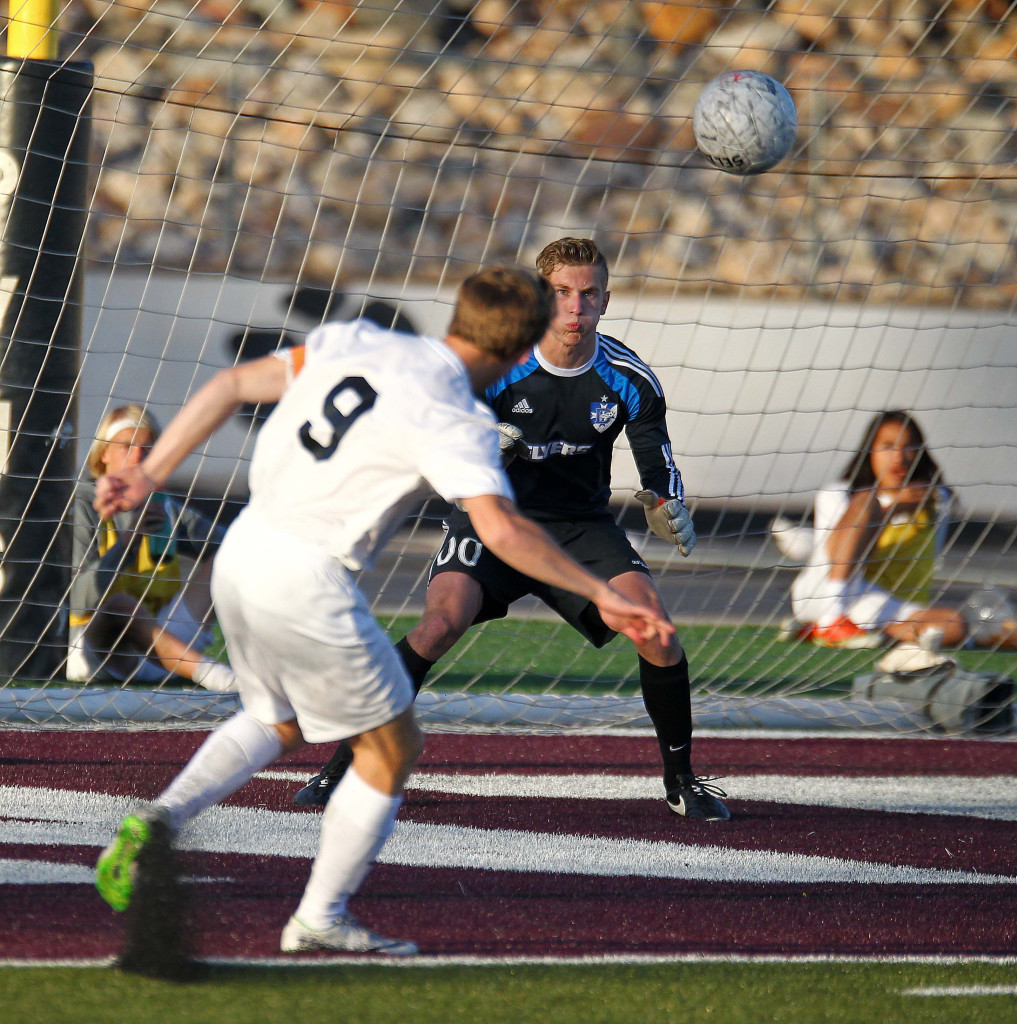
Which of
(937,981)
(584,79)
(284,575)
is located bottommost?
(937,981)

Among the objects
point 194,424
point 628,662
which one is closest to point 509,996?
point 194,424

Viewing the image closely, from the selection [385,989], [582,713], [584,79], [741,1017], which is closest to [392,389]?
[385,989]

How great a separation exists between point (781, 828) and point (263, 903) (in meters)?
1.89

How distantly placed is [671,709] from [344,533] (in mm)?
2066

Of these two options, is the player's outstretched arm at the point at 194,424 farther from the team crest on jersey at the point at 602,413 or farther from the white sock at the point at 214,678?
the white sock at the point at 214,678

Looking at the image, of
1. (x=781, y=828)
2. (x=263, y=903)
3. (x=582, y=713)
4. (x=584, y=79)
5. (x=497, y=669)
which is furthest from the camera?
(x=584, y=79)

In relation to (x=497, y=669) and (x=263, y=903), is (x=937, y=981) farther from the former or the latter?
(x=497, y=669)

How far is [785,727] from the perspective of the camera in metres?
6.47

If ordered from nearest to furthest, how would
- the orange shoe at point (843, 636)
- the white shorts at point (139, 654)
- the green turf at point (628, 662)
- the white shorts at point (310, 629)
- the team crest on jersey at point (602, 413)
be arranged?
1. the white shorts at point (310, 629)
2. the team crest on jersey at point (602, 413)
3. the white shorts at point (139, 654)
4. the green turf at point (628, 662)
5. the orange shoe at point (843, 636)

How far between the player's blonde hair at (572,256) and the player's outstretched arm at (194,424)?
1.66 meters

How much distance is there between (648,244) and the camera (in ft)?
52.0

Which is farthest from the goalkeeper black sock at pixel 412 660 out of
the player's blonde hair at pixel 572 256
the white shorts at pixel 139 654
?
the white shorts at pixel 139 654

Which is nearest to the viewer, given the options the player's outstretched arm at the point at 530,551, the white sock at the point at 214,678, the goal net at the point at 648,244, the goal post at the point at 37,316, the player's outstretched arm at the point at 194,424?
the player's outstretched arm at the point at 530,551

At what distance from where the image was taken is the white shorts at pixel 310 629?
2.92 m
